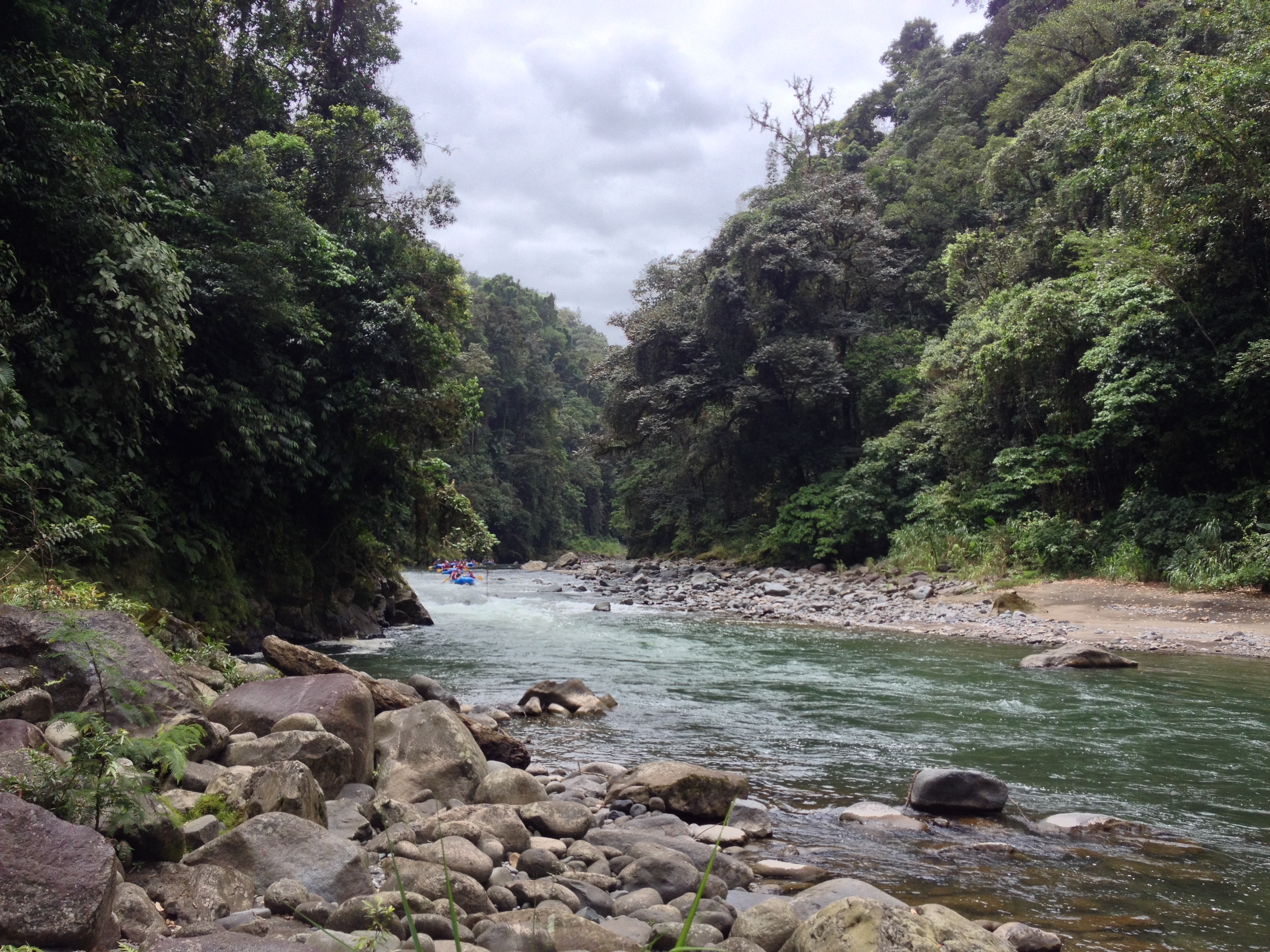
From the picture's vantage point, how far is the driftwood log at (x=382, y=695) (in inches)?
235

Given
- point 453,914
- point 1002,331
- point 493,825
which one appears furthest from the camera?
point 1002,331

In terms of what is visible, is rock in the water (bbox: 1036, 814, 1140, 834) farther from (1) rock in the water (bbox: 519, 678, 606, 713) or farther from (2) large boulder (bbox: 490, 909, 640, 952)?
(1) rock in the water (bbox: 519, 678, 606, 713)

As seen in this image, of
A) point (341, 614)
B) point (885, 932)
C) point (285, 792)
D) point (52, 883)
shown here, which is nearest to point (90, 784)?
point (52, 883)

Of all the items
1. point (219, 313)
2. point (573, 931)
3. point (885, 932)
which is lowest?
point (573, 931)

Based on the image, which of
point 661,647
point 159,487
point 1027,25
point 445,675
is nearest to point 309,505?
point 159,487

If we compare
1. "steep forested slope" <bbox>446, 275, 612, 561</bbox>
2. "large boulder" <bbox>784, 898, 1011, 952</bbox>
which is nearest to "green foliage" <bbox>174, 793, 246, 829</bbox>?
"large boulder" <bbox>784, 898, 1011, 952</bbox>

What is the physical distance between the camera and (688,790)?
16.8 ft

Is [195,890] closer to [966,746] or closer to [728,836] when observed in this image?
[728,836]

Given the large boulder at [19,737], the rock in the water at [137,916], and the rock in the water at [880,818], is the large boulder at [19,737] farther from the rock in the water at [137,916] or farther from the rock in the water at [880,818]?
the rock in the water at [880,818]

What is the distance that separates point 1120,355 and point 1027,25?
28271mm

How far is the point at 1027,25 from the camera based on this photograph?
36094mm

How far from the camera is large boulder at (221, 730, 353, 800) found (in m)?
4.36

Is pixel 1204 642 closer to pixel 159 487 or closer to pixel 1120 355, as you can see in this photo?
pixel 1120 355

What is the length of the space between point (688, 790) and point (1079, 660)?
7.19 meters
